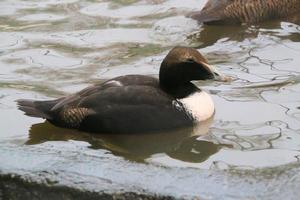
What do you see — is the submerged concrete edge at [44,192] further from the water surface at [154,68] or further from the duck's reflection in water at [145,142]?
the duck's reflection in water at [145,142]

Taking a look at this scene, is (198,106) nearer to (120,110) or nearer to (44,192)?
(120,110)

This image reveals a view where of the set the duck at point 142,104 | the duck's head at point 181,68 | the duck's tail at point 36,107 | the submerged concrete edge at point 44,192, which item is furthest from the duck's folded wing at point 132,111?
the submerged concrete edge at point 44,192

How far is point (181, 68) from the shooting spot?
19.0ft

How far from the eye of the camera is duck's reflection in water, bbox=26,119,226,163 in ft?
17.5

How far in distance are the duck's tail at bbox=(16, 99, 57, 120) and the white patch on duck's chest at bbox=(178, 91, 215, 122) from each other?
0.99 metres

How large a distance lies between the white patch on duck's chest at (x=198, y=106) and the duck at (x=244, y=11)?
3.11 meters

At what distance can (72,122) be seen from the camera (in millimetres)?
5781

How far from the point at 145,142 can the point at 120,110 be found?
295mm

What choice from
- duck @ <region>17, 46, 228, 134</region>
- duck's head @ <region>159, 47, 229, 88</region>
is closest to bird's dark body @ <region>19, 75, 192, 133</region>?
duck @ <region>17, 46, 228, 134</region>

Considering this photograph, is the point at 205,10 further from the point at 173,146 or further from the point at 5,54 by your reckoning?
the point at 173,146

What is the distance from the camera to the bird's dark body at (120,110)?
562 cm

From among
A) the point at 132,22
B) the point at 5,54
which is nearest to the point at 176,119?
the point at 5,54

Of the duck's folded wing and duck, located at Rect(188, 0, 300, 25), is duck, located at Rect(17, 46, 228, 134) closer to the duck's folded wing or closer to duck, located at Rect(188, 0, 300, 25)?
the duck's folded wing

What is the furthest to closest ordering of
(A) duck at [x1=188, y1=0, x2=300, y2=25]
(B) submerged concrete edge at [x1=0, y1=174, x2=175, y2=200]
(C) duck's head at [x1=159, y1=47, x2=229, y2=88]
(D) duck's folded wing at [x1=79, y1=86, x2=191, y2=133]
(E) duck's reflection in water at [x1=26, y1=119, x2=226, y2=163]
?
(A) duck at [x1=188, y1=0, x2=300, y2=25] → (C) duck's head at [x1=159, y1=47, x2=229, y2=88] → (D) duck's folded wing at [x1=79, y1=86, x2=191, y2=133] → (E) duck's reflection in water at [x1=26, y1=119, x2=226, y2=163] → (B) submerged concrete edge at [x1=0, y1=174, x2=175, y2=200]
